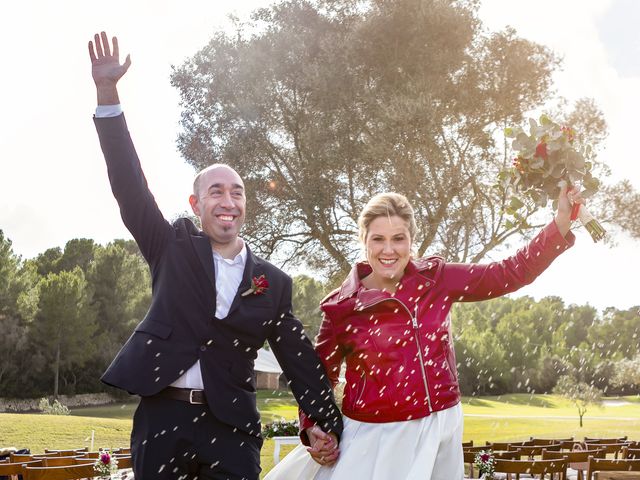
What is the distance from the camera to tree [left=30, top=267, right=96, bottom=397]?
41250 mm

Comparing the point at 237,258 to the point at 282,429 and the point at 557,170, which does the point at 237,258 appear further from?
the point at 282,429

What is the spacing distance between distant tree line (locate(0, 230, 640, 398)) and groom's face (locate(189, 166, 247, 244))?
105 ft

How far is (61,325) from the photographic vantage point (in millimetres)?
41406

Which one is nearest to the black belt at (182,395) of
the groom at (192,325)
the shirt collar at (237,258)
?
Answer: the groom at (192,325)

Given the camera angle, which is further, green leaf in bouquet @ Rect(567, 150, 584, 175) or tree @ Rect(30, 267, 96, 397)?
tree @ Rect(30, 267, 96, 397)

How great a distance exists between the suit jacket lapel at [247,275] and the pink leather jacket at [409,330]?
0.43 m

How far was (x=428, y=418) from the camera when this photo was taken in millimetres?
3609

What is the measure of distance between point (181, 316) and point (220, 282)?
10.0 inches

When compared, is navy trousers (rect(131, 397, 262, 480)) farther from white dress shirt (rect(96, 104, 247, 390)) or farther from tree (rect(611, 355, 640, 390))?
tree (rect(611, 355, 640, 390))

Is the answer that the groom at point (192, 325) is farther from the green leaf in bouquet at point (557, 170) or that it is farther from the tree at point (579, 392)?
the tree at point (579, 392)

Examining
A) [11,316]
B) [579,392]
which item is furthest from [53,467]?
[579,392]

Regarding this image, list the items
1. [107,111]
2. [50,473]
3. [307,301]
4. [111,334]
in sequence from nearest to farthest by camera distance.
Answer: [107,111] < [50,473] < [111,334] < [307,301]

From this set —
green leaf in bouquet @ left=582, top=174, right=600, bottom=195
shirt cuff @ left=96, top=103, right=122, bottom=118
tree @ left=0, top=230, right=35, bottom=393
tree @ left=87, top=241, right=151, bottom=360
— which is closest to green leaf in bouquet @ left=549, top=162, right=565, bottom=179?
green leaf in bouquet @ left=582, top=174, right=600, bottom=195

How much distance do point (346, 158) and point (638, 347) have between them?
26103 mm
